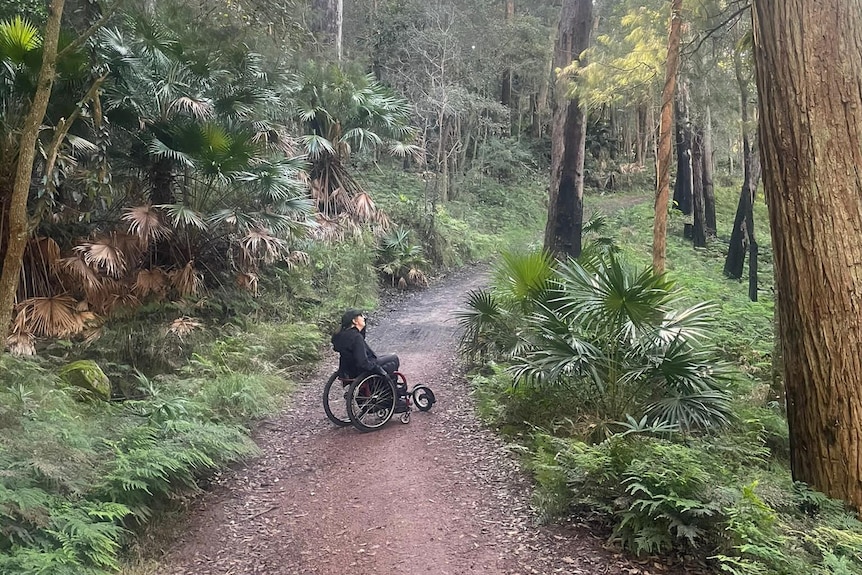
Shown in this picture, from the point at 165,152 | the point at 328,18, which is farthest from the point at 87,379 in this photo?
the point at 328,18

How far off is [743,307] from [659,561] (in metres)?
11.6

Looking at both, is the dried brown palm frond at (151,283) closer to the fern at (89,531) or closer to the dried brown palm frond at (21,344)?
the dried brown palm frond at (21,344)

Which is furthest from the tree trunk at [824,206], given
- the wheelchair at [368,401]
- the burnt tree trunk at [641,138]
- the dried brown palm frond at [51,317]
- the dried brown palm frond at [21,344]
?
the burnt tree trunk at [641,138]

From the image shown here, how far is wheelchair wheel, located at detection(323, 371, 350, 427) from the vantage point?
7.01 metres

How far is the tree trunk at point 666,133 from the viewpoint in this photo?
9.50 meters

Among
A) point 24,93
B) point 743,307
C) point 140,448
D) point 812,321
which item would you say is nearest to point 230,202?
point 24,93

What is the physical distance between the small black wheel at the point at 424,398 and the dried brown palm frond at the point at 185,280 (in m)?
4.39

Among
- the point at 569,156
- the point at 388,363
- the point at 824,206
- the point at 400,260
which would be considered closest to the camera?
the point at 824,206

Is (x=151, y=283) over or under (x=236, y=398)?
over

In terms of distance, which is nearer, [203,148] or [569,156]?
[203,148]

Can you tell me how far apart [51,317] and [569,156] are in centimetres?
998

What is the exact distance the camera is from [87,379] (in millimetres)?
6816

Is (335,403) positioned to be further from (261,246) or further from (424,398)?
(261,246)

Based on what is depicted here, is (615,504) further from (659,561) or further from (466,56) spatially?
(466,56)
